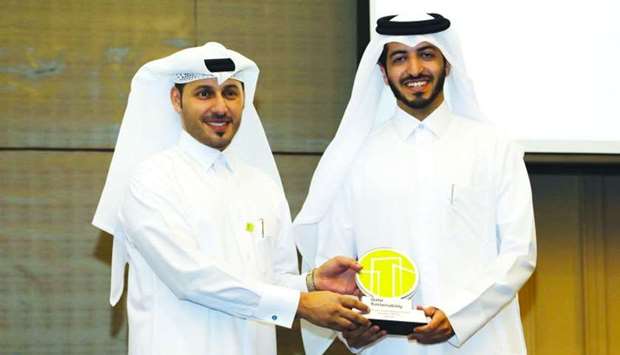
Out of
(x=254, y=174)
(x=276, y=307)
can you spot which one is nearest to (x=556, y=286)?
(x=254, y=174)

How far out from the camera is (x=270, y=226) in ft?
10.1

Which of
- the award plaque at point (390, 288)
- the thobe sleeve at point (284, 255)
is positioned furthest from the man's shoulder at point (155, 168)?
the award plaque at point (390, 288)

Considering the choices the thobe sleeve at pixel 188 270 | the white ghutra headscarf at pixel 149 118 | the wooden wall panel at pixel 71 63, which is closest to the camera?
the thobe sleeve at pixel 188 270

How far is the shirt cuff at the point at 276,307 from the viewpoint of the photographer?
9.30ft

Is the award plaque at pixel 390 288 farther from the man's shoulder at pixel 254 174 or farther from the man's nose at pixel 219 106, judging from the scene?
the man's nose at pixel 219 106

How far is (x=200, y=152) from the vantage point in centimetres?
303

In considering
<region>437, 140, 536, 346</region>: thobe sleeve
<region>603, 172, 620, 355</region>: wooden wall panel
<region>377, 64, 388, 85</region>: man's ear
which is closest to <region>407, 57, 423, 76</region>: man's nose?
<region>377, 64, 388, 85</region>: man's ear

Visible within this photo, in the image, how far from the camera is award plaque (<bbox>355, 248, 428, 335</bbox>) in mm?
2791

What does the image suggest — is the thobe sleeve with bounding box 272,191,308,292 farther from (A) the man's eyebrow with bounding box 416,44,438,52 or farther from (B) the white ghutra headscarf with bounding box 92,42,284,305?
(A) the man's eyebrow with bounding box 416,44,438,52

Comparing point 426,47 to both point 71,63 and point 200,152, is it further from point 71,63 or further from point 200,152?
point 71,63

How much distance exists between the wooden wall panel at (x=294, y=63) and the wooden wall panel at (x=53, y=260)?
0.88m

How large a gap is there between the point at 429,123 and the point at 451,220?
36 cm

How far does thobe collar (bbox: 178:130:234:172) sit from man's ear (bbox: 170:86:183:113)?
0.09 meters

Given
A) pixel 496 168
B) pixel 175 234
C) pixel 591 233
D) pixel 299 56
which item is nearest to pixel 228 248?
pixel 175 234
